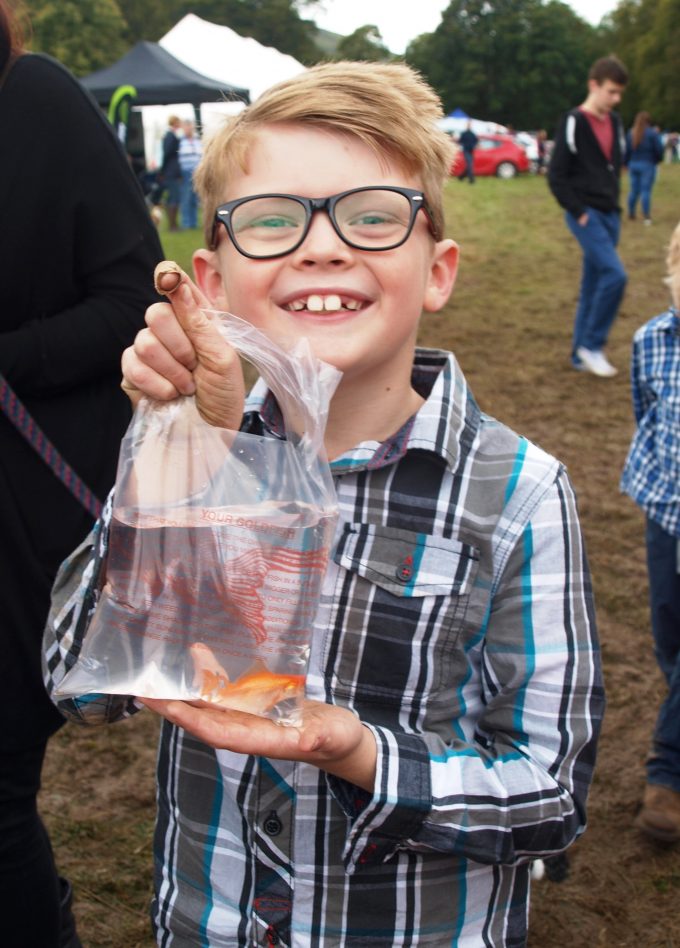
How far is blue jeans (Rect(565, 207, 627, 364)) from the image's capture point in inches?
254

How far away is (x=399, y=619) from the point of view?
132 centimetres

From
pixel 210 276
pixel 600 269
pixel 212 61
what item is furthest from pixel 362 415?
pixel 212 61

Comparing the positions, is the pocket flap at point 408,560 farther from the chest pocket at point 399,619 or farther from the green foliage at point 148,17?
the green foliage at point 148,17

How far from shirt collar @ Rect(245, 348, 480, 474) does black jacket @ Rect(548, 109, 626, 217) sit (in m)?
5.42

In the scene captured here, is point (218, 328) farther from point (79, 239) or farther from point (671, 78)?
point (671, 78)

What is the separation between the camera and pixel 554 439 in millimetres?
5770

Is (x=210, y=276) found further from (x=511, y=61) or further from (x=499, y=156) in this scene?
(x=511, y=61)

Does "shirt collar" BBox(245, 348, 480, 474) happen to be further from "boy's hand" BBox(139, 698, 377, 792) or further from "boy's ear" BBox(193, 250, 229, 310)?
"boy's hand" BBox(139, 698, 377, 792)

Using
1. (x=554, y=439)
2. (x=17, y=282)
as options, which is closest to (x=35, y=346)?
(x=17, y=282)

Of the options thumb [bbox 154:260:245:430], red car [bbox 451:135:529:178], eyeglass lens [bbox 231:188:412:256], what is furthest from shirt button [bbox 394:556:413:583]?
red car [bbox 451:135:529:178]

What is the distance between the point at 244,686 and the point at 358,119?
0.80 meters

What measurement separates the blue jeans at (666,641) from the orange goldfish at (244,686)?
2.01 metres

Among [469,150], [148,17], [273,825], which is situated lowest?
[273,825]

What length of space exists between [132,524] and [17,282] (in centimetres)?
82
